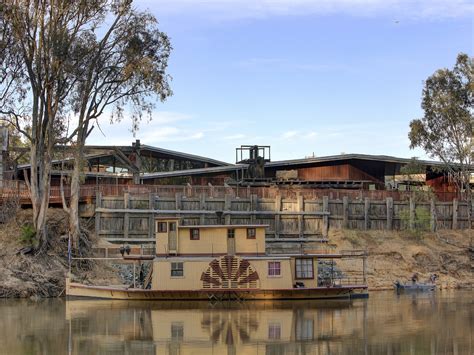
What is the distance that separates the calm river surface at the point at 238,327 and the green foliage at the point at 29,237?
5.02 meters

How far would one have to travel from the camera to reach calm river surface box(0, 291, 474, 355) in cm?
2678

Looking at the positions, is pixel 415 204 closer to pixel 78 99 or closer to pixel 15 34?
pixel 78 99

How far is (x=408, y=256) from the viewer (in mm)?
52094

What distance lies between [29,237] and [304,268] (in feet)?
54.5

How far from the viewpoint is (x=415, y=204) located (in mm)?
56656

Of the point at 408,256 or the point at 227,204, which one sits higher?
the point at 227,204

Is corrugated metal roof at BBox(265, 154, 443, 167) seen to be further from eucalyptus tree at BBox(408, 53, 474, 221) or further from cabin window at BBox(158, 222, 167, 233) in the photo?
cabin window at BBox(158, 222, 167, 233)

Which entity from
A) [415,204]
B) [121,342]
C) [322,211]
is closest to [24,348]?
[121,342]

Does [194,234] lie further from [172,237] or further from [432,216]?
[432,216]

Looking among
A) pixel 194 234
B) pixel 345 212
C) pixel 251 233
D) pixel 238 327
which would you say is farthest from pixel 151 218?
pixel 238 327

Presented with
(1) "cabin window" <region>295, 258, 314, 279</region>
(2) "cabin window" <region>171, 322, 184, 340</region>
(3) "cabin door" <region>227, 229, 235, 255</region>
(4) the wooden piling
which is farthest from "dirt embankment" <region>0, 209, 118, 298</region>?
(2) "cabin window" <region>171, 322, 184, 340</region>

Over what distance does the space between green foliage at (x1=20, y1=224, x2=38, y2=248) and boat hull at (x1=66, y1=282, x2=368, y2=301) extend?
544 cm

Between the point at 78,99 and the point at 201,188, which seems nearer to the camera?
the point at 78,99

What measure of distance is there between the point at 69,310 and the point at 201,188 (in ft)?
59.2
